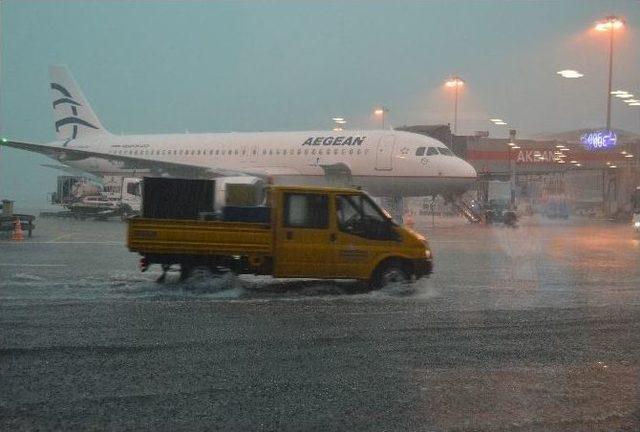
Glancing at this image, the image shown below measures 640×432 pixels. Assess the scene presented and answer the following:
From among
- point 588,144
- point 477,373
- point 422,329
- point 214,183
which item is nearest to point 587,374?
point 477,373

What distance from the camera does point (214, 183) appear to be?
14648mm

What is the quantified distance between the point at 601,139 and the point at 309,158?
13.3m

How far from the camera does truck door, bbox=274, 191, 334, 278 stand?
13148 mm

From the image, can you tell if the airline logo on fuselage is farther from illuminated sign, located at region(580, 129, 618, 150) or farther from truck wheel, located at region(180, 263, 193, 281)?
truck wheel, located at region(180, 263, 193, 281)

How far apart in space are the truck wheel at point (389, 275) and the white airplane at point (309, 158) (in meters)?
18.0

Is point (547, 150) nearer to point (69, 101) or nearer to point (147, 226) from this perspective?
point (69, 101)

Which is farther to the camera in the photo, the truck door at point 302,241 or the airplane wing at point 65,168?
the airplane wing at point 65,168

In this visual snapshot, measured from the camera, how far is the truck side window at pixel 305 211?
1324 cm

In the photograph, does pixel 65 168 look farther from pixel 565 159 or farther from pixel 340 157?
pixel 565 159

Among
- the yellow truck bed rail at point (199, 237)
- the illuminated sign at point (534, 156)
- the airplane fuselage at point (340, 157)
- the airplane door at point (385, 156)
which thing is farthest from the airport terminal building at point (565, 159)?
the yellow truck bed rail at point (199, 237)

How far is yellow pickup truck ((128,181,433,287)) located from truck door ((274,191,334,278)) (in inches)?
0.7

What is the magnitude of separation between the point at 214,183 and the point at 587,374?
8631 millimetres

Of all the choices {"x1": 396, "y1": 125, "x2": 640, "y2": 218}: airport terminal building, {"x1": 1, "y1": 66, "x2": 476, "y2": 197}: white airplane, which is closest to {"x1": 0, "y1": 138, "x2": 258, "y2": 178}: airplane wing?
{"x1": 1, "y1": 66, "x2": 476, "y2": 197}: white airplane

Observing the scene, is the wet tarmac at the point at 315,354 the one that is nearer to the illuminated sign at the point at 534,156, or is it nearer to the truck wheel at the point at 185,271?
the truck wheel at the point at 185,271
